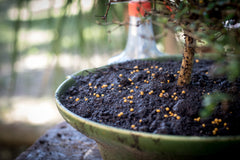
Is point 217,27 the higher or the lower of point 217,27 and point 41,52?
the higher

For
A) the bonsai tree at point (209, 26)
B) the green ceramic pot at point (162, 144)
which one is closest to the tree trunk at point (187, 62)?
the bonsai tree at point (209, 26)

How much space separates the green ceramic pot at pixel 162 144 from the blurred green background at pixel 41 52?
35cm

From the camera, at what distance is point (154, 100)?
0.61 m

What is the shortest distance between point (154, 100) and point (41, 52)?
7.27 feet

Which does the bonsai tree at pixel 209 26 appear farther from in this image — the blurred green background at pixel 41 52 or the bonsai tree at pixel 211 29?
the blurred green background at pixel 41 52

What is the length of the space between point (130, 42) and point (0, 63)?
185cm

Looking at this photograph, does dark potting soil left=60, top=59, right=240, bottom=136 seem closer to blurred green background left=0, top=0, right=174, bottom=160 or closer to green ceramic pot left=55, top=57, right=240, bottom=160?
green ceramic pot left=55, top=57, right=240, bottom=160

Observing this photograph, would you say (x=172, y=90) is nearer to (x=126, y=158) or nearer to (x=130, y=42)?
(x=126, y=158)

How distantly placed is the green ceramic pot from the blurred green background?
1.16 feet

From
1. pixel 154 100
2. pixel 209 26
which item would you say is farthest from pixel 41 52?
pixel 209 26

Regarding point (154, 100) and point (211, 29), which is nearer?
point (211, 29)

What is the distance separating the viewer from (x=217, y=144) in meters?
0.44

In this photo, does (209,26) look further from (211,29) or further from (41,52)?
(41,52)

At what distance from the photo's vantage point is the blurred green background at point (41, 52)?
92 cm
